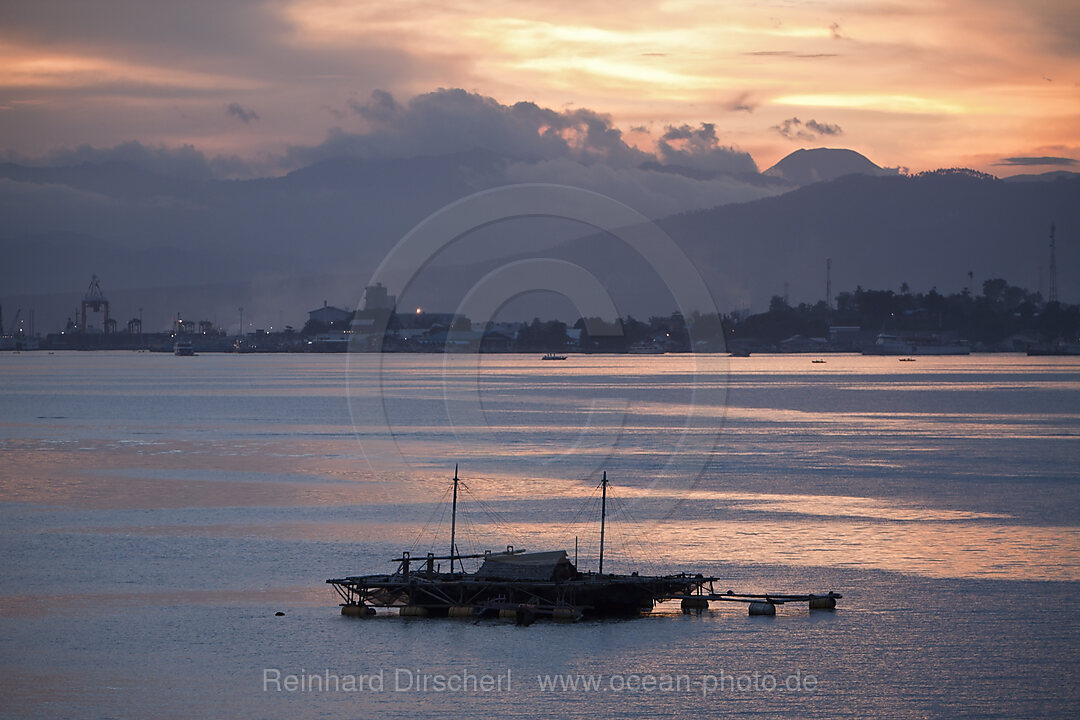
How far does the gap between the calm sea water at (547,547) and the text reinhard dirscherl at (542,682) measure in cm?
9

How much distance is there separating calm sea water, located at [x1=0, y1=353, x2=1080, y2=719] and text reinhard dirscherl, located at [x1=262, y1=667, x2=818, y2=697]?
0.30 feet

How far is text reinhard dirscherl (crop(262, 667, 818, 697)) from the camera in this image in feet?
89.6

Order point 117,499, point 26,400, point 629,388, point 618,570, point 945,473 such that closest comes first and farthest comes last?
point 618,570 < point 117,499 < point 945,473 < point 26,400 < point 629,388

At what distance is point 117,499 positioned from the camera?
54281mm

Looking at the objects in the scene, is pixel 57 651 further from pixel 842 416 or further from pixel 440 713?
pixel 842 416

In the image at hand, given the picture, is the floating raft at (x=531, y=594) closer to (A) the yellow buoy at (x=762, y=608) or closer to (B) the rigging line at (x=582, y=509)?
(A) the yellow buoy at (x=762, y=608)

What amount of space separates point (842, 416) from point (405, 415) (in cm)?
3644

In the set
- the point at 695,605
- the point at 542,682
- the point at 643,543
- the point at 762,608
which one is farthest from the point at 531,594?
the point at 643,543

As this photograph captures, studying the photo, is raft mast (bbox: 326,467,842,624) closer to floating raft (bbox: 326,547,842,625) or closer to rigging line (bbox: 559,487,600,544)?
floating raft (bbox: 326,547,842,625)

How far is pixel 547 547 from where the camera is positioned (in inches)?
1613

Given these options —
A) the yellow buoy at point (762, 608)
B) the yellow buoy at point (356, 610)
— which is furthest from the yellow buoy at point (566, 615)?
the yellow buoy at point (356, 610)

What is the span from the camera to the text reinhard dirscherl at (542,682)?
27312 millimetres

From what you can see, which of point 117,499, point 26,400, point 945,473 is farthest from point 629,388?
point 117,499

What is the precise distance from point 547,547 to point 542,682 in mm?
13303
